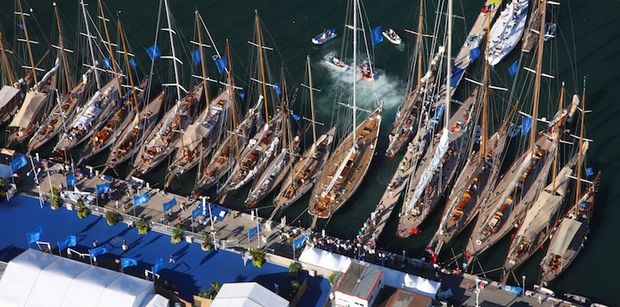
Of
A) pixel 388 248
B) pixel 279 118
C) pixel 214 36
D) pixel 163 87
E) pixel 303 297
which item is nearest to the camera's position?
pixel 303 297

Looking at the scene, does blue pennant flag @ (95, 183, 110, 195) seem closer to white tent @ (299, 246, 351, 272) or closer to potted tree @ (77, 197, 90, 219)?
potted tree @ (77, 197, 90, 219)

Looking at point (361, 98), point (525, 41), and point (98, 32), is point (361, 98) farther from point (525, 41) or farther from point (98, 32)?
point (98, 32)

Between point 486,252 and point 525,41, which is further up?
point 525,41

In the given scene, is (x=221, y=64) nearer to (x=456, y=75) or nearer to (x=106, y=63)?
(x=106, y=63)

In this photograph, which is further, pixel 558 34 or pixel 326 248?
pixel 558 34

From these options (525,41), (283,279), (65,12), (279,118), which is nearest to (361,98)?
(279,118)

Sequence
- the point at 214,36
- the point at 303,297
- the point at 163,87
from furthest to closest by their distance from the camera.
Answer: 1. the point at 214,36
2. the point at 163,87
3. the point at 303,297

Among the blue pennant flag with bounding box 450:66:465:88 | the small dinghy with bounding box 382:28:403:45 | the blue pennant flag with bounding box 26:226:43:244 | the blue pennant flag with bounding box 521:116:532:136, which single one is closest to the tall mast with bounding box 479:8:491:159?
the blue pennant flag with bounding box 521:116:532:136

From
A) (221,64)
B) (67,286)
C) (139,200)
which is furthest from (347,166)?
(67,286)
